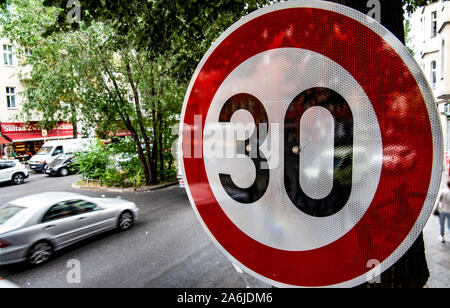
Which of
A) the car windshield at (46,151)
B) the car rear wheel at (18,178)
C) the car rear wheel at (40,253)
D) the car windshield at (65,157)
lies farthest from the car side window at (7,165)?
the car rear wheel at (40,253)

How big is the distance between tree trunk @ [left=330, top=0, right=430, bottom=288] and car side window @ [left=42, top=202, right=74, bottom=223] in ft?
21.3

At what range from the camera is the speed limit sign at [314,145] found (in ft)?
2.38

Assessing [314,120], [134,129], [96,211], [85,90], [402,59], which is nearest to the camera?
[402,59]

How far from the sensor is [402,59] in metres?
0.70

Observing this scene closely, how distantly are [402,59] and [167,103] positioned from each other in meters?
11.9

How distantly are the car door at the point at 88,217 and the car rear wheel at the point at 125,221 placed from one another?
63cm

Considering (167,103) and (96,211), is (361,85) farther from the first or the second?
(167,103)

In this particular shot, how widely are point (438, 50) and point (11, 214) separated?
16.7 meters

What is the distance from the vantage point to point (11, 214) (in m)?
5.86

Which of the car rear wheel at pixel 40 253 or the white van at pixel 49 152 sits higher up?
the white van at pixel 49 152

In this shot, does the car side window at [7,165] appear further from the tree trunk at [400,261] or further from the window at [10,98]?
the tree trunk at [400,261]

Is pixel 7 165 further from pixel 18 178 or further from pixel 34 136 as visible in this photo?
pixel 34 136
